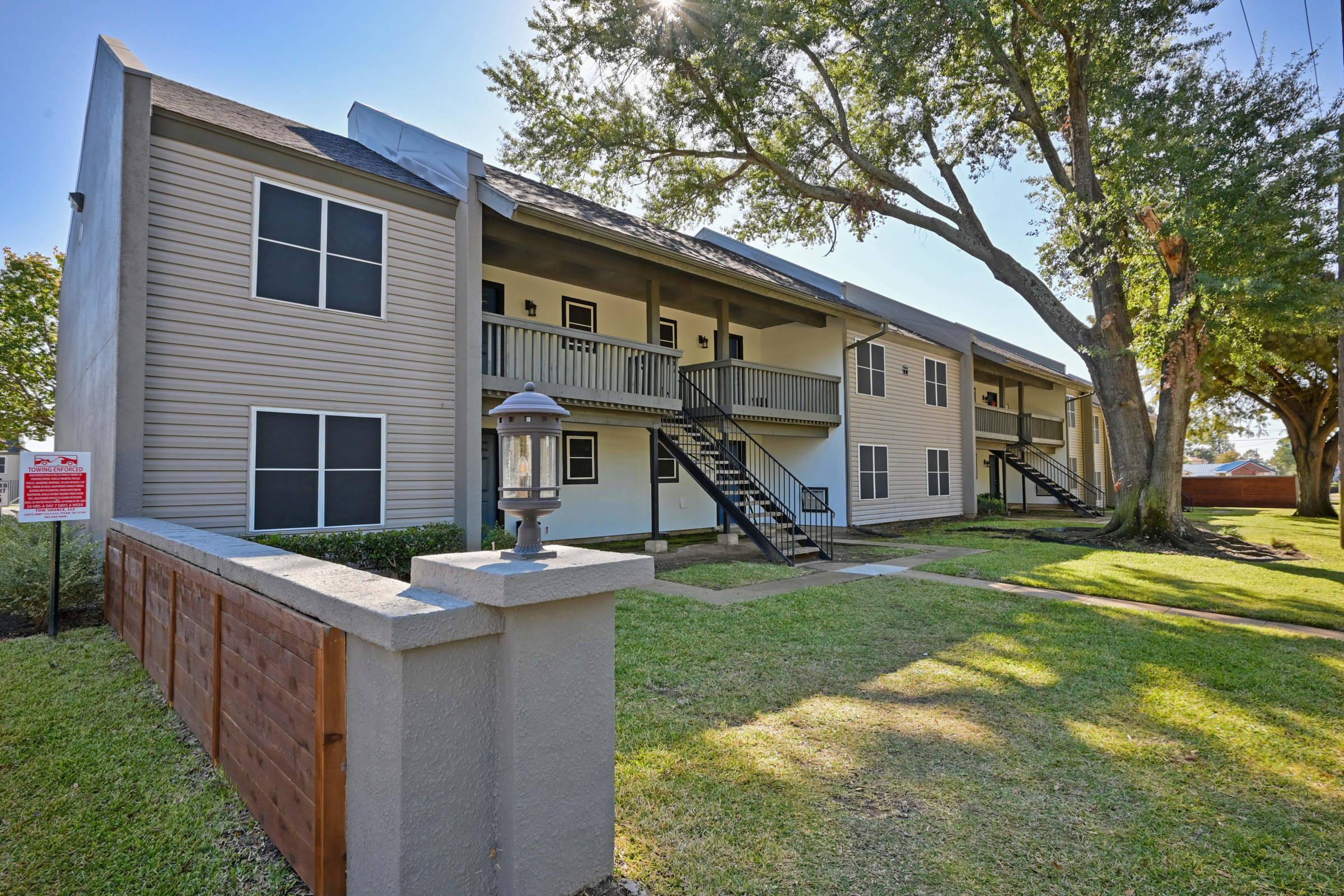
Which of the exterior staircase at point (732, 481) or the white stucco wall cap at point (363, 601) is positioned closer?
the white stucco wall cap at point (363, 601)

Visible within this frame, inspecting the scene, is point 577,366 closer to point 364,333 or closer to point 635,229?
point 364,333

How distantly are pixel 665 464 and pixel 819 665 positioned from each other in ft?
30.1

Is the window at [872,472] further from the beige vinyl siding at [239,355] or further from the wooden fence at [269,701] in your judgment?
the wooden fence at [269,701]

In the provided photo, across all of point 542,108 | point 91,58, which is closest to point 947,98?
point 542,108

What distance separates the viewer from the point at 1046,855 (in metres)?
2.50

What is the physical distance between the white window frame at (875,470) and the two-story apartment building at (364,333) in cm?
245

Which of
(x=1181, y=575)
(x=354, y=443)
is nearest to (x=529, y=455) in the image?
(x=354, y=443)

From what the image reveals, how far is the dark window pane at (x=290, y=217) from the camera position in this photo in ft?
24.6

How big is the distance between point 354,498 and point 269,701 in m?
6.01

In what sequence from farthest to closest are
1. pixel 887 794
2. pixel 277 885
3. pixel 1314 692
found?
pixel 1314 692 < pixel 887 794 < pixel 277 885

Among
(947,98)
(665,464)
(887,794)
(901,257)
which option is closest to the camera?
(887,794)

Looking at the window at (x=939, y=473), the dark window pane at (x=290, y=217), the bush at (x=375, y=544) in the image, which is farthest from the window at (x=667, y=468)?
the window at (x=939, y=473)

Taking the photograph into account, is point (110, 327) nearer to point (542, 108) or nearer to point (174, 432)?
point (174, 432)

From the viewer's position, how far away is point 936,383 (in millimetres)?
19141
